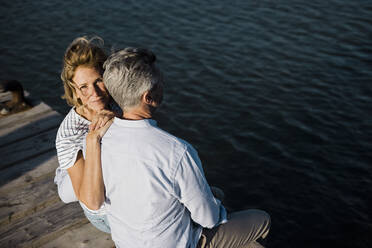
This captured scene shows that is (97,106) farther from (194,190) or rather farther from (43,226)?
(43,226)

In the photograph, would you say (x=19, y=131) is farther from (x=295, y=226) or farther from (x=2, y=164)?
(x=295, y=226)

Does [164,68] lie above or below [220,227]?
below

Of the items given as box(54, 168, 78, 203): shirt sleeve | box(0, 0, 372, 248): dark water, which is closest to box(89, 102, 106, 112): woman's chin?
box(54, 168, 78, 203): shirt sleeve

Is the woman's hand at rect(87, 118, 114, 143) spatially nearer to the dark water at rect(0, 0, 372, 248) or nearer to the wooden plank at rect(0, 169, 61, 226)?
the wooden plank at rect(0, 169, 61, 226)

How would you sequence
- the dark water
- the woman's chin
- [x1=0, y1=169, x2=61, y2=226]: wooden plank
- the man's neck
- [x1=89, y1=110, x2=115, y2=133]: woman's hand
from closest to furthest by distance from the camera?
the man's neck, [x1=89, y1=110, x2=115, y2=133]: woman's hand, the woman's chin, [x1=0, y1=169, x2=61, y2=226]: wooden plank, the dark water

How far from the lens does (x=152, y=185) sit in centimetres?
261

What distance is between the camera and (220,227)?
3.38 metres

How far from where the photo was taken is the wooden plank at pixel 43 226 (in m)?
4.09

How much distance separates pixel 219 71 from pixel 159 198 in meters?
7.72

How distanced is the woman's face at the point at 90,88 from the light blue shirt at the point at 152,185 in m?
0.94

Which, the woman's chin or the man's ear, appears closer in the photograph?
the man's ear

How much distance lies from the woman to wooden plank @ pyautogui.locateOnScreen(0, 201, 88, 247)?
54cm

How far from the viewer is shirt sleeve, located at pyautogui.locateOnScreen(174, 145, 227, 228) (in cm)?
262

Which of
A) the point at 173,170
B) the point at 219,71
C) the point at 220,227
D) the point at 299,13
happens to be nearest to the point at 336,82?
the point at 219,71
